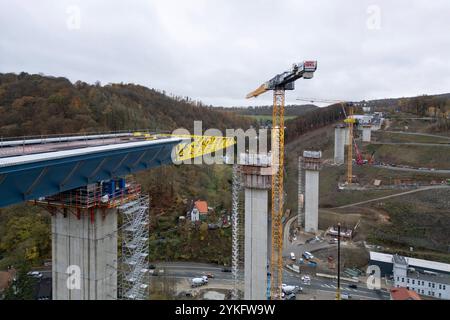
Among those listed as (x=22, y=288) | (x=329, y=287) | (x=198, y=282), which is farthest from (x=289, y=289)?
(x=22, y=288)

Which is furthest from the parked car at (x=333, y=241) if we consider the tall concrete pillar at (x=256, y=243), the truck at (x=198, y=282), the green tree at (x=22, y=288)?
the green tree at (x=22, y=288)

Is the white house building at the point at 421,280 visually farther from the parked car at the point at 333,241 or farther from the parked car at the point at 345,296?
the parked car at the point at 333,241

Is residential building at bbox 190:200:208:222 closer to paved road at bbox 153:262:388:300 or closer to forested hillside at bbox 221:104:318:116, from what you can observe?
A: paved road at bbox 153:262:388:300

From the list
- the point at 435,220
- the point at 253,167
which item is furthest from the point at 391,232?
the point at 253,167

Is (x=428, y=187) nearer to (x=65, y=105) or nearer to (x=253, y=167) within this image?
(x=253, y=167)

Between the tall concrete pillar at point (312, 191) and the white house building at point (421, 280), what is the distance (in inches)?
446

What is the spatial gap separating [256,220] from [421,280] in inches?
610

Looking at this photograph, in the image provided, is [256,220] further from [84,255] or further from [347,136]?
[347,136]

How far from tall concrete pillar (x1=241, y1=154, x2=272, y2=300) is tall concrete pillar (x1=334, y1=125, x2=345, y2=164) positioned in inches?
1591

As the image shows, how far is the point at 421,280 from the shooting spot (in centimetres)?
2398

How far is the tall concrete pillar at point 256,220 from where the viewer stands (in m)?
17.3

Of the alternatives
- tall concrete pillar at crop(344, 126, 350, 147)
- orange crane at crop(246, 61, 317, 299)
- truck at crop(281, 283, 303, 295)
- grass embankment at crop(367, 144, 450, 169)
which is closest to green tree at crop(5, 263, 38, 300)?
orange crane at crop(246, 61, 317, 299)

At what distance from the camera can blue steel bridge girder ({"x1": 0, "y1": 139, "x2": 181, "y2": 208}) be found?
30.3 feet

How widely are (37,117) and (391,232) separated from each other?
4071 cm
